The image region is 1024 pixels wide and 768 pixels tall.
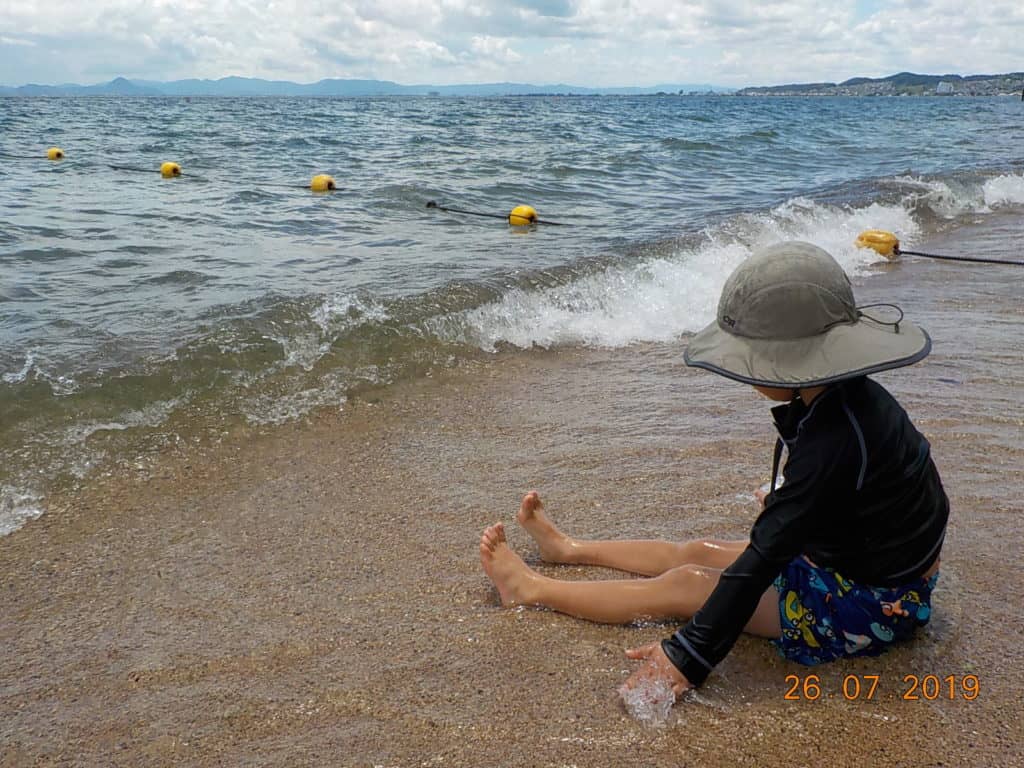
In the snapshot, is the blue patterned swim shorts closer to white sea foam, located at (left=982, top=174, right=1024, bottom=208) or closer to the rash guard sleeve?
the rash guard sleeve

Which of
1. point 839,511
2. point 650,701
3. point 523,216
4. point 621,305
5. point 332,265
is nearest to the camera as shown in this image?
point 839,511

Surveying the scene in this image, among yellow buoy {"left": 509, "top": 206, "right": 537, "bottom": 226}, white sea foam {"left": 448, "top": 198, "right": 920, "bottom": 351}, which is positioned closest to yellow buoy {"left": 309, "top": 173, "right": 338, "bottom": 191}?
yellow buoy {"left": 509, "top": 206, "right": 537, "bottom": 226}

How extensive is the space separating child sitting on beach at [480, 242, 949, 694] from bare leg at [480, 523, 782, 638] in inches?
1.4

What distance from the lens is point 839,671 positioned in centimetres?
245

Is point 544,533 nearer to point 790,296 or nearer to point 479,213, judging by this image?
point 790,296

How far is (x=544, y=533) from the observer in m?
3.12

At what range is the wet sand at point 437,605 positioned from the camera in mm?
2215

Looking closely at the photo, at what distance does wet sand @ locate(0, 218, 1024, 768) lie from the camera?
2.21 meters

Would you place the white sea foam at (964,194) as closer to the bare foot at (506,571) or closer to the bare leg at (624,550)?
the bare leg at (624,550)

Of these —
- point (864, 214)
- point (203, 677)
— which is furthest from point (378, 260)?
point (864, 214)

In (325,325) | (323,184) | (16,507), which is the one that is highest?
(323,184)

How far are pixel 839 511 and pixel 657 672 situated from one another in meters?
A: 0.67

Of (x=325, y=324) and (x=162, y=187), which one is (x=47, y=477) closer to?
(x=325, y=324)

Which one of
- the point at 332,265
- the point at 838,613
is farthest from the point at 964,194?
the point at 838,613
